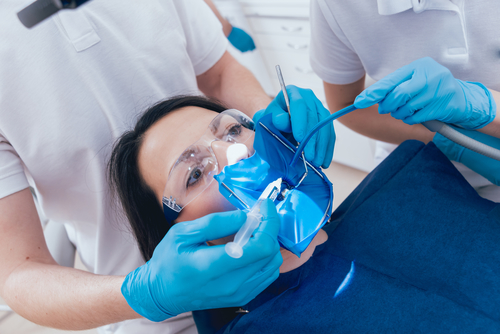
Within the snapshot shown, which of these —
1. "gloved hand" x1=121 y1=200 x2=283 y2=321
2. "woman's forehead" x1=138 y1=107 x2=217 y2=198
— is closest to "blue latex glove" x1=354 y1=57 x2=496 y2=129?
"gloved hand" x1=121 y1=200 x2=283 y2=321

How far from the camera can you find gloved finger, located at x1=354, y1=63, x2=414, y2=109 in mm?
834

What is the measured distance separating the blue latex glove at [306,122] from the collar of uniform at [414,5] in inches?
12.7

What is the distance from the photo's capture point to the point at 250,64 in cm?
296

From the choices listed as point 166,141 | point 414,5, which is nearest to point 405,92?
point 414,5

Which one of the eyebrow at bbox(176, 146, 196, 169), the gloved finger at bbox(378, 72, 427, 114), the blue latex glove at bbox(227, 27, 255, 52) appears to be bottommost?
the blue latex glove at bbox(227, 27, 255, 52)

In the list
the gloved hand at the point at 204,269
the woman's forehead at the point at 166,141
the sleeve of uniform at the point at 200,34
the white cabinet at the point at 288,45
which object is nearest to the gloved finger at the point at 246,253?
the gloved hand at the point at 204,269

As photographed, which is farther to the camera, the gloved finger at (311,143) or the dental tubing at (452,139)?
the gloved finger at (311,143)

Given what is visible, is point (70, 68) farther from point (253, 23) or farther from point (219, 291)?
point (253, 23)

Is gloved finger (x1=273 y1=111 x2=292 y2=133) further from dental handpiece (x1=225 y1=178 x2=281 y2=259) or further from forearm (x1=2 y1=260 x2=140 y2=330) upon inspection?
forearm (x1=2 y1=260 x2=140 y2=330)

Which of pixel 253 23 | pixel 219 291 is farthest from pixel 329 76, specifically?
pixel 253 23

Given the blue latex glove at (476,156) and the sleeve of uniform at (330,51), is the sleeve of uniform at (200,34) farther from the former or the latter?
the blue latex glove at (476,156)

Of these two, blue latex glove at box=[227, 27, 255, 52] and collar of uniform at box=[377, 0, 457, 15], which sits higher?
collar of uniform at box=[377, 0, 457, 15]

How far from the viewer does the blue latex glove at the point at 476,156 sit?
108cm

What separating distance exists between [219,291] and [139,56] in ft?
2.72
